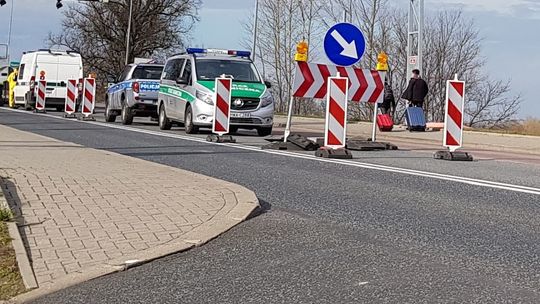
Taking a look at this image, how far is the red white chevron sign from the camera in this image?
610 inches

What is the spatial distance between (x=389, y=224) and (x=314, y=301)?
2678 mm

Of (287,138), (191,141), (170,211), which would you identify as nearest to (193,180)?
(170,211)

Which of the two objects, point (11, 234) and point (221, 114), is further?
point (221, 114)

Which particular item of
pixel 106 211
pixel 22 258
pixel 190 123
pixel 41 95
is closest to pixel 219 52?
pixel 190 123

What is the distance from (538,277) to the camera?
5496mm

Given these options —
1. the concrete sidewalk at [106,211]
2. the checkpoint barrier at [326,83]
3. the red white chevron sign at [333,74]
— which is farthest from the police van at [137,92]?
the concrete sidewalk at [106,211]

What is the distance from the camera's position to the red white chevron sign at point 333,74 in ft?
50.8

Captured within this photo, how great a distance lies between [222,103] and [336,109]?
12.5ft

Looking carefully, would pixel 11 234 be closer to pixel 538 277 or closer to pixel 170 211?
pixel 170 211

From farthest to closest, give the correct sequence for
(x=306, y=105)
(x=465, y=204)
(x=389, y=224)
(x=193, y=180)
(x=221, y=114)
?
1. (x=306, y=105)
2. (x=221, y=114)
3. (x=193, y=180)
4. (x=465, y=204)
5. (x=389, y=224)

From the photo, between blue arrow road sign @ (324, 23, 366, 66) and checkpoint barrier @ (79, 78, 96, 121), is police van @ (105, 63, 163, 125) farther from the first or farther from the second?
blue arrow road sign @ (324, 23, 366, 66)

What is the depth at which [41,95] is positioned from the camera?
34.4m

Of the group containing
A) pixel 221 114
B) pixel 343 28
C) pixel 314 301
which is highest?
pixel 343 28

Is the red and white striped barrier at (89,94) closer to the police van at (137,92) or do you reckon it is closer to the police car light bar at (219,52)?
the police van at (137,92)
